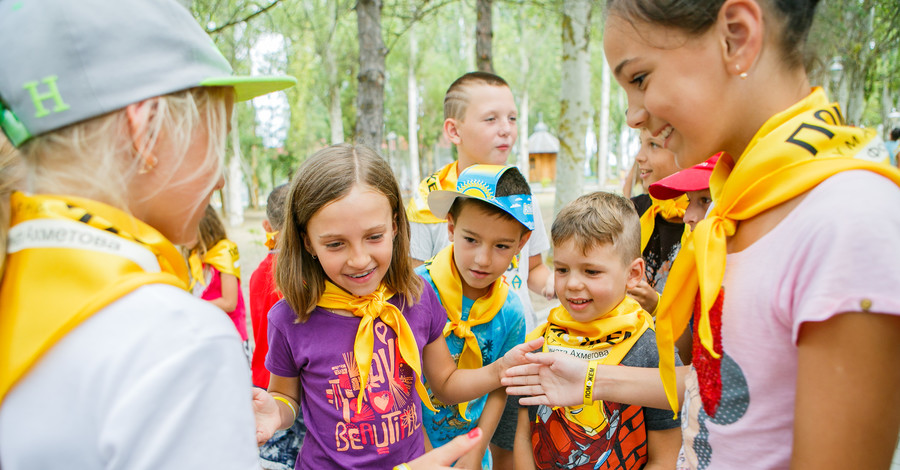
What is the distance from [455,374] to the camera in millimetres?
2178

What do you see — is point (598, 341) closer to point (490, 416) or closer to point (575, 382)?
point (575, 382)

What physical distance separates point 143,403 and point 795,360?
122cm

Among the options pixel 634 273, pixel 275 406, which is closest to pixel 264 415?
pixel 275 406

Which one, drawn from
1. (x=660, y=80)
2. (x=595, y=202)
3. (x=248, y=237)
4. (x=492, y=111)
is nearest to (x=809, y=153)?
(x=660, y=80)

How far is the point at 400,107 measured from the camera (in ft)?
114

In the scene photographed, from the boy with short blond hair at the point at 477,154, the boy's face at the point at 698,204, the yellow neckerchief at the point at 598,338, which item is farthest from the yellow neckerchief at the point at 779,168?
the boy with short blond hair at the point at 477,154

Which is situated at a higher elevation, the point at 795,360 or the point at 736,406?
the point at 795,360

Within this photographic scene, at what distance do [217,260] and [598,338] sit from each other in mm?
3077

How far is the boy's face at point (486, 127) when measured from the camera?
3.41m

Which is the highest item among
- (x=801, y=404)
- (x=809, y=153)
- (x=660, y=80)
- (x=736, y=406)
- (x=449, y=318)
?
(x=660, y=80)

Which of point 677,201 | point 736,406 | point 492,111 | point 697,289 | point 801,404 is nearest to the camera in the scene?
point 801,404

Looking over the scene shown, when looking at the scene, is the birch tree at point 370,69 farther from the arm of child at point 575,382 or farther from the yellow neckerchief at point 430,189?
the arm of child at point 575,382

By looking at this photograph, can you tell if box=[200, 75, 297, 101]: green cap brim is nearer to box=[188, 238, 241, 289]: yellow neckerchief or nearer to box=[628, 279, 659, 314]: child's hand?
box=[628, 279, 659, 314]: child's hand

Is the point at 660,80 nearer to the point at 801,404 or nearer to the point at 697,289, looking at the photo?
the point at 697,289
